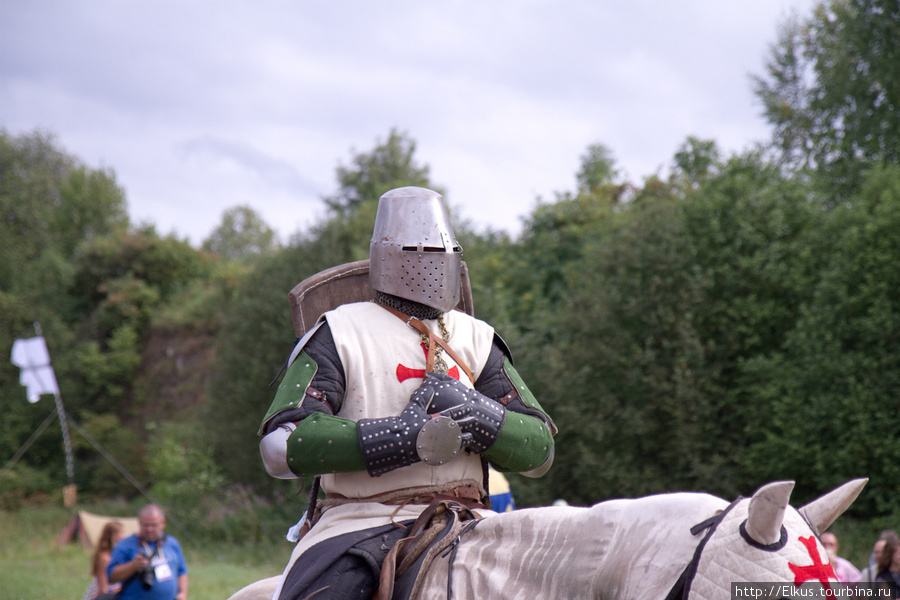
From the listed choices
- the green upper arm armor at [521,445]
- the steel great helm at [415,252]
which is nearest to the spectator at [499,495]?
the green upper arm armor at [521,445]

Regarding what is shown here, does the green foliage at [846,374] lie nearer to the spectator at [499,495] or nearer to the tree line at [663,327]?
the tree line at [663,327]

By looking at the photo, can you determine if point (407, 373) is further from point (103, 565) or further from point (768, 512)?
point (103, 565)

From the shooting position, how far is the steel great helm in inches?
114

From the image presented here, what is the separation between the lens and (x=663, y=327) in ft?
46.2

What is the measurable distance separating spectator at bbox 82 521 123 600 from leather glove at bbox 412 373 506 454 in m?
5.03

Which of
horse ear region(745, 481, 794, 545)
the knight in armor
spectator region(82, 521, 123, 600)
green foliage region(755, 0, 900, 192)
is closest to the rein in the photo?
horse ear region(745, 481, 794, 545)

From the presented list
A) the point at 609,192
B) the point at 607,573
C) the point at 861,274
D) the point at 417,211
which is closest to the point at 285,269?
the point at 609,192

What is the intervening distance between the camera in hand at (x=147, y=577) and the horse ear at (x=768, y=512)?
592 centimetres

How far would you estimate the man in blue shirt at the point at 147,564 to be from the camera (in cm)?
653

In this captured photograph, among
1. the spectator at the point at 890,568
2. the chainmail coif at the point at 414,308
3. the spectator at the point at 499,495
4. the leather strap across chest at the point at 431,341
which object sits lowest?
the spectator at the point at 890,568

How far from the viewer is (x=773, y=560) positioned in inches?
64.7

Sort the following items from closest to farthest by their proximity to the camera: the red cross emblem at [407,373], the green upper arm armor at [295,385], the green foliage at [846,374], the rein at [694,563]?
1. the rein at [694,563]
2. the green upper arm armor at [295,385]
3. the red cross emblem at [407,373]
4. the green foliage at [846,374]

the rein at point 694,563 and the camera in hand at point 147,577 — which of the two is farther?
the camera in hand at point 147,577

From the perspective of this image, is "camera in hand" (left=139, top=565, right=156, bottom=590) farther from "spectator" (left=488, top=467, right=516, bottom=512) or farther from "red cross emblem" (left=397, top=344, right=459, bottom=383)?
"red cross emblem" (left=397, top=344, right=459, bottom=383)
